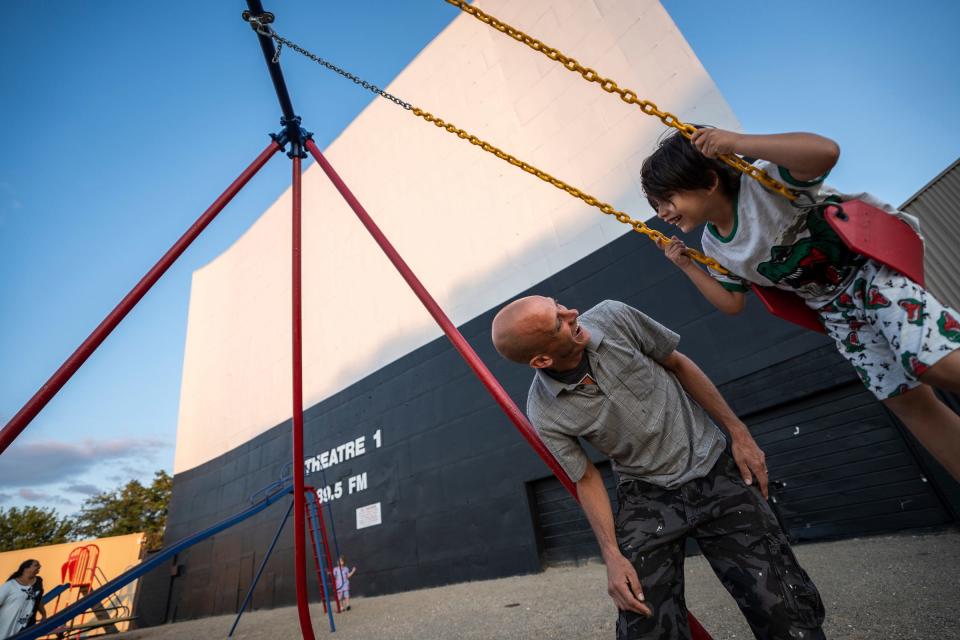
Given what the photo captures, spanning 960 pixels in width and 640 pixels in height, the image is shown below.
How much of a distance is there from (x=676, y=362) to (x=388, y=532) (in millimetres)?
6193

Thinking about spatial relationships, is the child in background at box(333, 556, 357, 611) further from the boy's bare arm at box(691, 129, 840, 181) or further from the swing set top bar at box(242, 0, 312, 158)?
the boy's bare arm at box(691, 129, 840, 181)

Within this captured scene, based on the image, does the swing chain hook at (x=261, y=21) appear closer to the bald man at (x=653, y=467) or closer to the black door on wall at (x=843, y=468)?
the bald man at (x=653, y=467)

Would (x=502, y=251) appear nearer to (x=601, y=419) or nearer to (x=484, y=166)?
(x=484, y=166)

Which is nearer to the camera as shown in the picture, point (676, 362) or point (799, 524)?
point (676, 362)

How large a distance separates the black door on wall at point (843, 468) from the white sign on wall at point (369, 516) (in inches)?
204

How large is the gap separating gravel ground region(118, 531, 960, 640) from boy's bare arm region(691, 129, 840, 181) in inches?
63.4

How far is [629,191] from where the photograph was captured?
215 inches

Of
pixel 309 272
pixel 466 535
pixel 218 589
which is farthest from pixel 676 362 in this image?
pixel 218 589

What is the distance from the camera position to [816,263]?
3.76 ft

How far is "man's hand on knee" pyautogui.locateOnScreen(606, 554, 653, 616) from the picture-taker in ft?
3.55

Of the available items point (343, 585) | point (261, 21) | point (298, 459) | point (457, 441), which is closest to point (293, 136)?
point (261, 21)

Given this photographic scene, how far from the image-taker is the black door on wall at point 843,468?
3.29m

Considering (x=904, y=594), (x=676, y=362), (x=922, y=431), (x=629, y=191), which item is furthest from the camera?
A: (x=629, y=191)

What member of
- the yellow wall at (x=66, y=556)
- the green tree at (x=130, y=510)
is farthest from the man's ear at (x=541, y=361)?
the green tree at (x=130, y=510)
